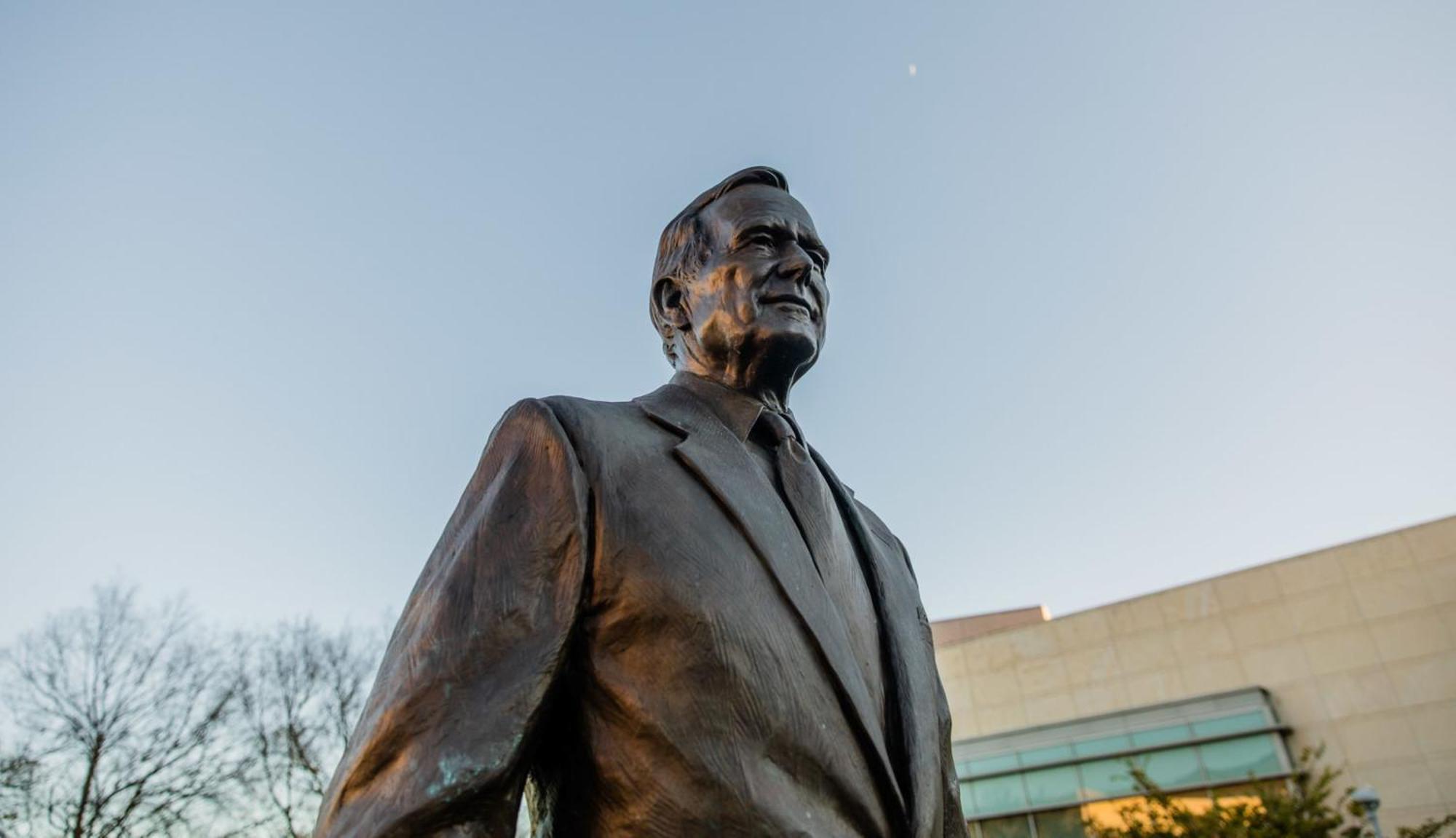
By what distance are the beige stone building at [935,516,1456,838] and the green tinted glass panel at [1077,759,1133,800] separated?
35mm

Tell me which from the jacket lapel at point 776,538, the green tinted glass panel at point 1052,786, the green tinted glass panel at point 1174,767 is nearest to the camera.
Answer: the jacket lapel at point 776,538

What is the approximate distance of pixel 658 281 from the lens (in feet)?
7.86

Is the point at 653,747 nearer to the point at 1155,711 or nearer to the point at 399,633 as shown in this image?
the point at 399,633

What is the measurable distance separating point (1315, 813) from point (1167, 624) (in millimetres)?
11261

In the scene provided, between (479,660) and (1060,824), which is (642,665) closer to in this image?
(479,660)

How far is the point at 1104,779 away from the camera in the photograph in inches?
937

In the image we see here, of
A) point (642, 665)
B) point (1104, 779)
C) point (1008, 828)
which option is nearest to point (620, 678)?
point (642, 665)

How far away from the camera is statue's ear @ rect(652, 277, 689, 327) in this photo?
2305 millimetres

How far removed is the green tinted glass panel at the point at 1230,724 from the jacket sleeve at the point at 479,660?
26.1 meters

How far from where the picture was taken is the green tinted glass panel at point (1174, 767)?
22.8 metres

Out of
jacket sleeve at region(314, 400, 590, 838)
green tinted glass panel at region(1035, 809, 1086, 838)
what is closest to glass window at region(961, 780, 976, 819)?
green tinted glass panel at region(1035, 809, 1086, 838)

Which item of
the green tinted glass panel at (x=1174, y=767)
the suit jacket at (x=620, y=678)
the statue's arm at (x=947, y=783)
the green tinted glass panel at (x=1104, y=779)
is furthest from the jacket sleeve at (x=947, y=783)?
the green tinted glass panel at (x=1174, y=767)

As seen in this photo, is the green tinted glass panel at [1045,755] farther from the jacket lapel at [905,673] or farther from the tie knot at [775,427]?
the tie knot at [775,427]

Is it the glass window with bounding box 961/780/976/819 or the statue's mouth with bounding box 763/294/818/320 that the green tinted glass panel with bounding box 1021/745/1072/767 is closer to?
the glass window with bounding box 961/780/976/819
